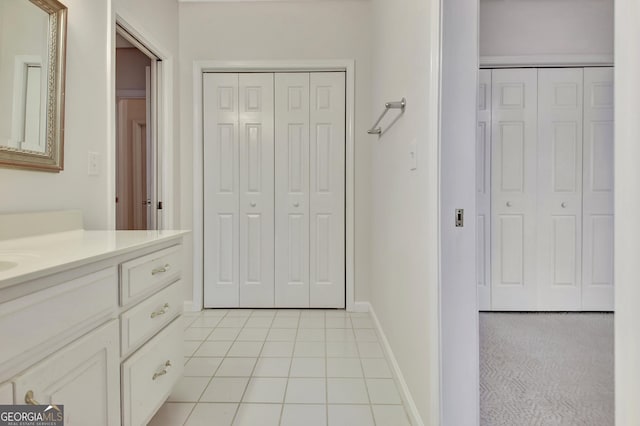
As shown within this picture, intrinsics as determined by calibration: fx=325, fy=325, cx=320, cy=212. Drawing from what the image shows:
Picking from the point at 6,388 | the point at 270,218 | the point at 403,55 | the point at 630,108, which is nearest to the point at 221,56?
the point at 270,218

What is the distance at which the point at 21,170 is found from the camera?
4.34ft

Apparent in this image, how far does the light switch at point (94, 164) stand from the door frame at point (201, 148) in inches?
42.0

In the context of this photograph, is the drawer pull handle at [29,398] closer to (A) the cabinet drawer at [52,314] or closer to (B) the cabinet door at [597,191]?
(A) the cabinet drawer at [52,314]

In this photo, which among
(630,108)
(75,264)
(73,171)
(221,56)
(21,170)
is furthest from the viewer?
(221,56)

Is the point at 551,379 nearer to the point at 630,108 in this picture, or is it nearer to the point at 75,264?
the point at 630,108

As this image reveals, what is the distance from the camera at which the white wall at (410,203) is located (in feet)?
3.76

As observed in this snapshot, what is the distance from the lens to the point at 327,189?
2.87 metres

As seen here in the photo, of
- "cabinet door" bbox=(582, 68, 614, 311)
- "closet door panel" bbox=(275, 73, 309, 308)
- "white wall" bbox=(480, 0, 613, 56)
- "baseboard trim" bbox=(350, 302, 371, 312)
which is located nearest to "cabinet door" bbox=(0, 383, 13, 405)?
"closet door panel" bbox=(275, 73, 309, 308)

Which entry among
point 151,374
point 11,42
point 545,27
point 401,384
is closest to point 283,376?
point 401,384

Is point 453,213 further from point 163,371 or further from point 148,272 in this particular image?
point 163,371

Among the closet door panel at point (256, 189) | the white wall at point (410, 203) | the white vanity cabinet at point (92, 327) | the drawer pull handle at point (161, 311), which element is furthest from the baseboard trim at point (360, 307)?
the drawer pull handle at point (161, 311)

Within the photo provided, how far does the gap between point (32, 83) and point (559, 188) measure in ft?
11.4

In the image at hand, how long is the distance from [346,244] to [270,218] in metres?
0.71

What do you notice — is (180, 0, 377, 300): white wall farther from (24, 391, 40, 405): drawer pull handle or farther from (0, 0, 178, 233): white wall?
(24, 391, 40, 405): drawer pull handle
